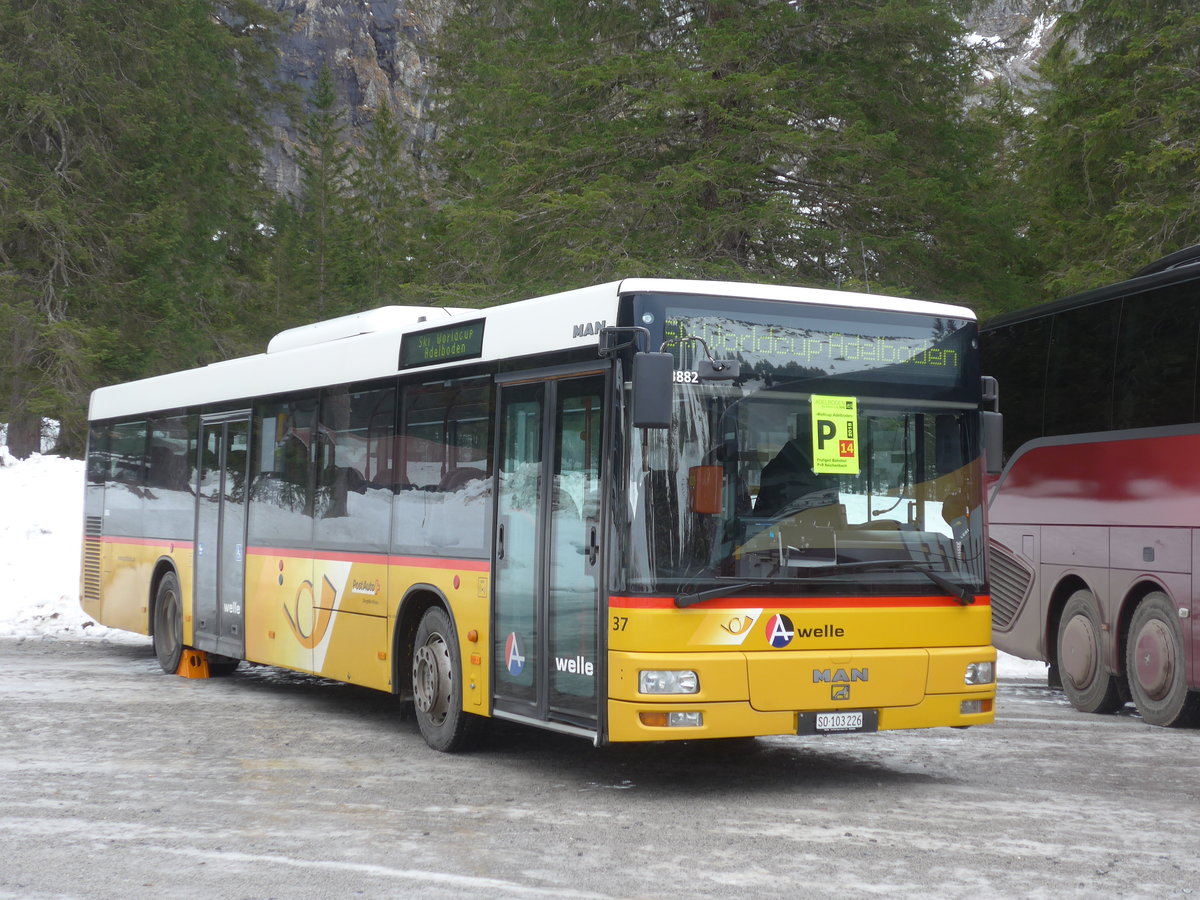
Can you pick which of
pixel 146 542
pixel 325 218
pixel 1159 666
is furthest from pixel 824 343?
pixel 325 218

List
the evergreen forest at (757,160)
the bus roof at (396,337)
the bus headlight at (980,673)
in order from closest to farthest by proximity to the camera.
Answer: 1. the bus roof at (396,337)
2. the bus headlight at (980,673)
3. the evergreen forest at (757,160)

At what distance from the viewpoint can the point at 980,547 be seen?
32.0 feet

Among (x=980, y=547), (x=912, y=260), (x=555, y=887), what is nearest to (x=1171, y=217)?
(x=912, y=260)

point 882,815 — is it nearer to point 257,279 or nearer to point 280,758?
point 280,758

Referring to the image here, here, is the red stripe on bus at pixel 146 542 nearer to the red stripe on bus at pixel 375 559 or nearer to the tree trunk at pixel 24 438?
the red stripe on bus at pixel 375 559

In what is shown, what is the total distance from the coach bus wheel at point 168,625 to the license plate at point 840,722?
8.51m

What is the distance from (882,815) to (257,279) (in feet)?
117

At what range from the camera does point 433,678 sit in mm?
10938

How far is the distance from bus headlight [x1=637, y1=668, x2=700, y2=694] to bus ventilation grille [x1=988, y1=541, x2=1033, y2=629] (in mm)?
7110

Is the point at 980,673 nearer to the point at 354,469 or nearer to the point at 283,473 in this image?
the point at 354,469

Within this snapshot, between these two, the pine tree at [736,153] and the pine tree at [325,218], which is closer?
the pine tree at [736,153]

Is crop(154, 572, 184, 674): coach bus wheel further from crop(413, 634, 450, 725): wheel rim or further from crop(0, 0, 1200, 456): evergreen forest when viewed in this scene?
crop(0, 0, 1200, 456): evergreen forest

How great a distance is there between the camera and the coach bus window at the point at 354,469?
11.9 metres

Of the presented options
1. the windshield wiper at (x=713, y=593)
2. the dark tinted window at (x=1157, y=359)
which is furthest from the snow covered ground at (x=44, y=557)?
the windshield wiper at (x=713, y=593)
